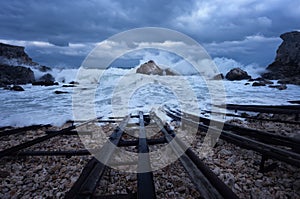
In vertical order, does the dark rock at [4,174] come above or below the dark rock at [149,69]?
below

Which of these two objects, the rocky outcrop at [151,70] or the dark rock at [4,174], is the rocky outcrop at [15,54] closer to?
the rocky outcrop at [151,70]

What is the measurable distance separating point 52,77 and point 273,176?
3697cm

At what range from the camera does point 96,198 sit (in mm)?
1509

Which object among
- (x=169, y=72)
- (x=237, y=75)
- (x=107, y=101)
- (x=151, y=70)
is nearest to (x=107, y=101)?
(x=107, y=101)

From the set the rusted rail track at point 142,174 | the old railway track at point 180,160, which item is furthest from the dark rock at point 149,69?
the rusted rail track at point 142,174

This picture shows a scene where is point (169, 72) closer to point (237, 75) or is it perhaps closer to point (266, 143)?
point (237, 75)

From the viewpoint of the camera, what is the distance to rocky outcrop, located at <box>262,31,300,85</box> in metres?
27.9

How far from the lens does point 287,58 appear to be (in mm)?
32062

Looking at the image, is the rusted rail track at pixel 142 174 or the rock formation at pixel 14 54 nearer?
the rusted rail track at pixel 142 174

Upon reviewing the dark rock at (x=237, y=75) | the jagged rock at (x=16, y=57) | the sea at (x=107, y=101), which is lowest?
the sea at (x=107, y=101)

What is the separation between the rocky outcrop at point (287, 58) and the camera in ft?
91.6

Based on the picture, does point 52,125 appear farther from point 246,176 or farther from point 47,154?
point 246,176

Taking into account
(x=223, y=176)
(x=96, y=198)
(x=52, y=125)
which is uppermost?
(x=96, y=198)

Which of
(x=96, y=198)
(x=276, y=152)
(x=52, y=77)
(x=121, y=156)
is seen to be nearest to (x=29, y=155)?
(x=121, y=156)
